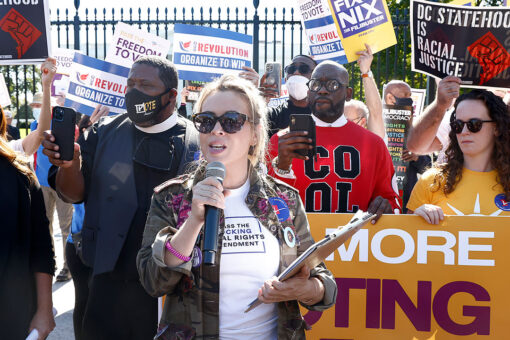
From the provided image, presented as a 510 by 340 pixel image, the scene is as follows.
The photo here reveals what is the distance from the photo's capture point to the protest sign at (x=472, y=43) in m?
3.95

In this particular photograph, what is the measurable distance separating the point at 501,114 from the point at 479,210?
0.59m

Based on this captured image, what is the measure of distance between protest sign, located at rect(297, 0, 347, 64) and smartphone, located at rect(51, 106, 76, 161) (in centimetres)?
369

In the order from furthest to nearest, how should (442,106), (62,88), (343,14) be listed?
(62,88) < (343,14) < (442,106)

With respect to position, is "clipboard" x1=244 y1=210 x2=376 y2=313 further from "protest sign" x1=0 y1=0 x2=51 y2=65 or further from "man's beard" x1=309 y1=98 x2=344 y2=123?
"protest sign" x1=0 y1=0 x2=51 y2=65

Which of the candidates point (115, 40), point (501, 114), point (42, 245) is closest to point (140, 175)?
point (42, 245)

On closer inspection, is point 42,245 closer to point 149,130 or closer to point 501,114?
point 149,130

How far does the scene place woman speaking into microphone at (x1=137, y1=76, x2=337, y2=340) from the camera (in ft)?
6.50

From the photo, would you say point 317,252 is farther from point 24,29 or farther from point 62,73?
Result: point 62,73

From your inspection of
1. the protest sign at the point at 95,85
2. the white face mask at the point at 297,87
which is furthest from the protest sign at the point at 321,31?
the protest sign at the point at 95,85

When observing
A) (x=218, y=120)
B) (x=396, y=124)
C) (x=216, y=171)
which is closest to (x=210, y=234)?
(x=216, y=171)

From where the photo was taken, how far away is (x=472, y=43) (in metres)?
3.97

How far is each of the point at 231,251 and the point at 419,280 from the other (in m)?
1.77

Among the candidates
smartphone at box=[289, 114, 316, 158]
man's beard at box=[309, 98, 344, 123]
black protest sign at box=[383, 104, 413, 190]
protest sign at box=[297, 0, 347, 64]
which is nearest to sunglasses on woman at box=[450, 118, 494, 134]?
man's beard at box=[309, 98, 344, 123]

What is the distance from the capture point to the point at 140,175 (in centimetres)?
334
